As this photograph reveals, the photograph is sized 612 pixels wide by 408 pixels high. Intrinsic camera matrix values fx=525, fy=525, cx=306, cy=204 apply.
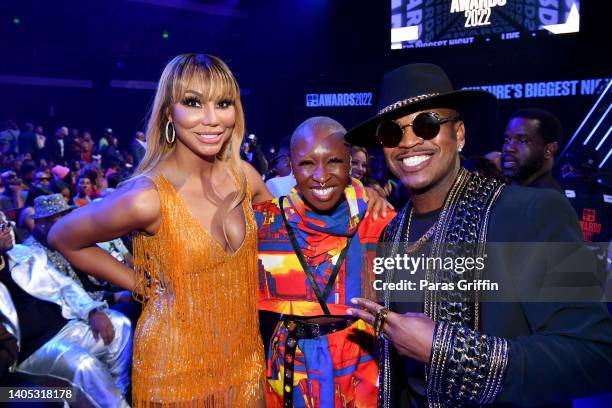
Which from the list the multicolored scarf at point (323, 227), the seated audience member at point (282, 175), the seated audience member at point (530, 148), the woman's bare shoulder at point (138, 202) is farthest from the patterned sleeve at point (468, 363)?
the seated audience member at point (530, 148)

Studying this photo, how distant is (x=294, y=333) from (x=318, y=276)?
0.93ft

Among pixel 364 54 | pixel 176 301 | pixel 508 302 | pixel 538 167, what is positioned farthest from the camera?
pixel 364 54

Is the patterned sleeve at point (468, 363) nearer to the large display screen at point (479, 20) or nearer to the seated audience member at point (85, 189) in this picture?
the seated audience member at point (85, 189)

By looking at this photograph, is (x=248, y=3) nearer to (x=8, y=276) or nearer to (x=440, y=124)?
(x=8, y=276)

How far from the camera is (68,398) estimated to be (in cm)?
381

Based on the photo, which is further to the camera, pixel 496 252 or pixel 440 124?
pixel 440 124

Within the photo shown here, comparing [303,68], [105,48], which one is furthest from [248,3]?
[105,48]

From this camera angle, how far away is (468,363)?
4.52ft

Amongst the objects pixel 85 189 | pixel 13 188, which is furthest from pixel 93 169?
pixel 13 188

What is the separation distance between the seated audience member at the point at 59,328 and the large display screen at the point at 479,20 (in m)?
10.6

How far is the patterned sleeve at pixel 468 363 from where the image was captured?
1.35m

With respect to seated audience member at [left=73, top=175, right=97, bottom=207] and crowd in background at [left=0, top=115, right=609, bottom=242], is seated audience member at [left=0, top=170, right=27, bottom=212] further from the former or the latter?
seated audience member at [left=73, top=175, right=97, bottom=207]

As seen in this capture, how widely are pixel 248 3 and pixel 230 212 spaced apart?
61.8 ft

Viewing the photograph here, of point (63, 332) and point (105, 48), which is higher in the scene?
point (105, 48)
